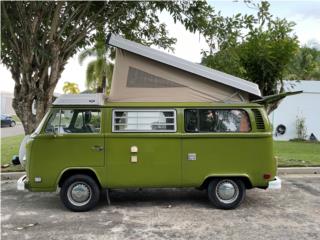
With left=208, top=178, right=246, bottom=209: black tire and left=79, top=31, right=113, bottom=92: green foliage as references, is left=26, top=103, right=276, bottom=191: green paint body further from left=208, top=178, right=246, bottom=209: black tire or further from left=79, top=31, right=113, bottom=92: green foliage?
left=79, top=31, right=113, bottom=92: green foliage

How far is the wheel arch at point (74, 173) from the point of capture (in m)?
6.43

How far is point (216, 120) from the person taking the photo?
6598 mm

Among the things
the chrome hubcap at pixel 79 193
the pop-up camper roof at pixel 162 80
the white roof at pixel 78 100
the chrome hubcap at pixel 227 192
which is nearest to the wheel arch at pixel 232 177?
the chrome hubcap at pixel 227 192

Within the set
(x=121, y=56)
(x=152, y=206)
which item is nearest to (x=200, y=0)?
(x=121, y=56)

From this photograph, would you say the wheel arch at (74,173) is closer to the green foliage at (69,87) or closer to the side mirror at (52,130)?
the side mirror at (52,130)

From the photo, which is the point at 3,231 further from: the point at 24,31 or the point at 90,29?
the point at 90,29

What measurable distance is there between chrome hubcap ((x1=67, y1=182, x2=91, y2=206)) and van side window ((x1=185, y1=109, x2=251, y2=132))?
2041 millimetres

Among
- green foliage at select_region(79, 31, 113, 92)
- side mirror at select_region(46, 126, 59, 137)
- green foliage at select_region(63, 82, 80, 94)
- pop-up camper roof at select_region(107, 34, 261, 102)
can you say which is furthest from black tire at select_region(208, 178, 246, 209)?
green foliage at select_region(63, 82, 80, 94)

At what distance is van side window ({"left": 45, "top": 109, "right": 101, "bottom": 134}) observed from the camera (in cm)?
643

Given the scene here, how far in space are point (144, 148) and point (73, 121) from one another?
4.27 ft

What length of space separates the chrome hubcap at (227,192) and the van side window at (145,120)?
4.27 feet

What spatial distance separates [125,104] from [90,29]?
4.67 meters

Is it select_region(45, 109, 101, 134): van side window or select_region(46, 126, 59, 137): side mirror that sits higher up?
select_region(45, 109, 101, 134): van side window

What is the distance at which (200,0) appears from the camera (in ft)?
31.7
